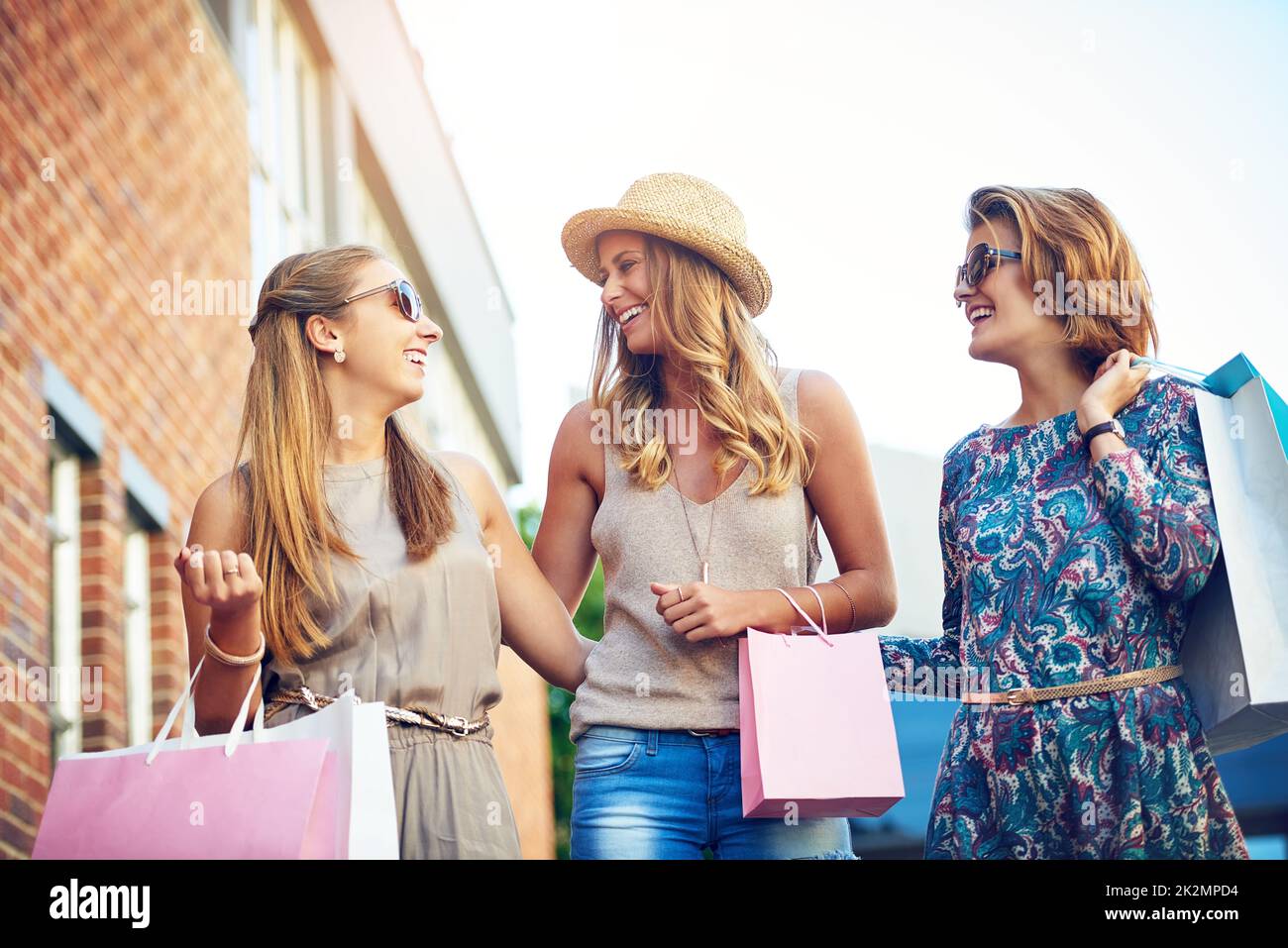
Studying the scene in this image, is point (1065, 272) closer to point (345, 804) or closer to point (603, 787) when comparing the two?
point (603, 787)

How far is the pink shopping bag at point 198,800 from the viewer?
8.54 feet

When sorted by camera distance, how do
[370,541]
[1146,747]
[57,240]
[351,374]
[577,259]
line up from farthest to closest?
[57,240] → [577,259] → [351,374] → [370,541] → [1146,747]

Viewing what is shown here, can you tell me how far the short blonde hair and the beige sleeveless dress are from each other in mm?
1283

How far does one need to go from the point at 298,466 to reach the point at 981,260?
1.45 metres

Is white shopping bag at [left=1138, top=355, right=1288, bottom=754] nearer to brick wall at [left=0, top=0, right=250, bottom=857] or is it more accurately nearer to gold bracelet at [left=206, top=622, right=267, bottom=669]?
gold bracelet at [left=206, top=622, right=267, bottom=669]

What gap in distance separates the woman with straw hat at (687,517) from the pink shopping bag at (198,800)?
63 cm

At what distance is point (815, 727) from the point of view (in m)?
A: 2.90

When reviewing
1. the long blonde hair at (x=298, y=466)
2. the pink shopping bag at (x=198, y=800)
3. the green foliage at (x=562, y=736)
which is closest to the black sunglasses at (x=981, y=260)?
the long blonde hair at (x=298, y=466)

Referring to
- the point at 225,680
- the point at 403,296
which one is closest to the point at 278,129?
the point at 403,296

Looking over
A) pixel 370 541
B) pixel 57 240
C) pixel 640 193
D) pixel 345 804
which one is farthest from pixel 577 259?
pixel 57 240

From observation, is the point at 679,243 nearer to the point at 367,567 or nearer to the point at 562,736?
the point at 367,567

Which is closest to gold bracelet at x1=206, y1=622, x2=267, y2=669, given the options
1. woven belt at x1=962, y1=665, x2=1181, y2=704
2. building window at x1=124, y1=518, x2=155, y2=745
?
woven belt at x1=962, y1=665, x2=1181, y2=704
